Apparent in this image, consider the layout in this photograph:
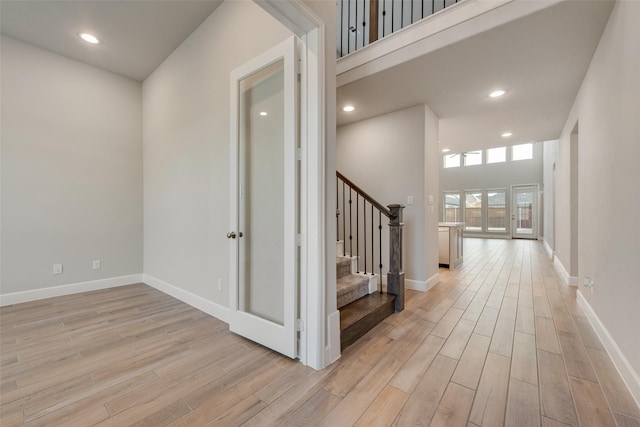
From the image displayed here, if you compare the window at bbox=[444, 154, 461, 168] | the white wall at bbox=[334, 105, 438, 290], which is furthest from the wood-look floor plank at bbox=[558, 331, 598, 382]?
the window at bbox=[444, 154, 461, 168]

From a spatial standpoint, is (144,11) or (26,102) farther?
(26,102)

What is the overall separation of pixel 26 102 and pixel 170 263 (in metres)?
2.59

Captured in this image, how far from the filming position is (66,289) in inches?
136

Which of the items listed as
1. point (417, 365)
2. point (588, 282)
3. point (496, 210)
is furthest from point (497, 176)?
point (417, 365)

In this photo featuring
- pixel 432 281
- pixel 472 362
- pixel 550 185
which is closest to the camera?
pixel 472 362

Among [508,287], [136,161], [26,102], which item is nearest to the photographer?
[26,102]

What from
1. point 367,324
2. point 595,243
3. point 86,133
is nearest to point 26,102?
point 86,133

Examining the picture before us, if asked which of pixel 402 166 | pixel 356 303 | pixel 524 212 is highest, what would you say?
pixel 402 166

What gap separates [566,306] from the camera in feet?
9.72

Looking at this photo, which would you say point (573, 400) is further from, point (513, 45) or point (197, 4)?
point (197, 4)

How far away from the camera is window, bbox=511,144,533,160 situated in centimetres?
1046

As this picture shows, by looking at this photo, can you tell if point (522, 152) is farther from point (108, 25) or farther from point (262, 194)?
point (108, 25)

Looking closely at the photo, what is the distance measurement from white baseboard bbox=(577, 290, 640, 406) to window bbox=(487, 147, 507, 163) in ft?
33.6

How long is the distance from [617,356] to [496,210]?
36.0ft
